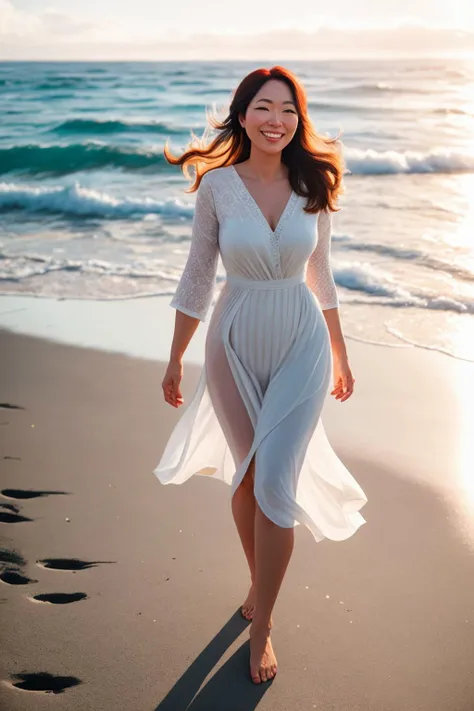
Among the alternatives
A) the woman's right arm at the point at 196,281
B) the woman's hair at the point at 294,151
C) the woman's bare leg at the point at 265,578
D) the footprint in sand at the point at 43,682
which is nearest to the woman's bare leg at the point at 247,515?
the woman's bare leg at the point at 265,578

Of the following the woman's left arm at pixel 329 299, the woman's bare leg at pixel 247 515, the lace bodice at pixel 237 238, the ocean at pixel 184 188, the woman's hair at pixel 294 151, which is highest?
the woman's hair at pixel 294 151

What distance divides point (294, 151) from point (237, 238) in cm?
45

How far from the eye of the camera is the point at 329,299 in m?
3.23

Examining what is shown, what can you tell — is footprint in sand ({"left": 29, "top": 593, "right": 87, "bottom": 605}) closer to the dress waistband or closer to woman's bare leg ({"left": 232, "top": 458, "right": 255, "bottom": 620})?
woman's bare leg ({"left": 232, "top": 458, "right": 255, "bottom": 620})

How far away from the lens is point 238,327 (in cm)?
290

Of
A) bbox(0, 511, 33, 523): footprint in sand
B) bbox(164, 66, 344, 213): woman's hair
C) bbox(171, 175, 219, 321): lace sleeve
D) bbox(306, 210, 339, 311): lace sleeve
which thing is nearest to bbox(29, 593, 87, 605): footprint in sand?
bbox(0, 511, 33, 523): footprint in sand

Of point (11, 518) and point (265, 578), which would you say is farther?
point (11, 518)

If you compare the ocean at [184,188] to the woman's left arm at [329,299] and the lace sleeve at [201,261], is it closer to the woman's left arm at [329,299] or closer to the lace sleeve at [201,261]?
the woman's left arm at [329,299]

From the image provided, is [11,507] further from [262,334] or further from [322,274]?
[322,274]

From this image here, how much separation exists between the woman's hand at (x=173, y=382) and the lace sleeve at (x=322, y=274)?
62 centimetres

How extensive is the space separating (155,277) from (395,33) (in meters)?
33.9

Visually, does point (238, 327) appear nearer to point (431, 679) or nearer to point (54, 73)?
point (431, 679)

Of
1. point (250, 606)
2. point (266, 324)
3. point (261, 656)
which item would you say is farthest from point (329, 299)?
point (261, 656)

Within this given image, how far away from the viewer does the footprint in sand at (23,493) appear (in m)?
3.83
